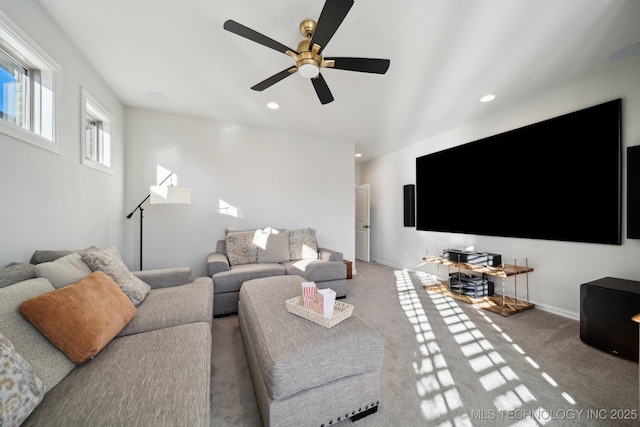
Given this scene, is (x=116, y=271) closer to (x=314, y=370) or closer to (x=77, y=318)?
(x=77, y=318)

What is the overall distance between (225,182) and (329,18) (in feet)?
9.73

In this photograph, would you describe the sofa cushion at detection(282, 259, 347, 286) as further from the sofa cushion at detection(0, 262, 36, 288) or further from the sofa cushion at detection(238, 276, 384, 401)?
the sofa cushion at detection(0, 262, 36, 288)

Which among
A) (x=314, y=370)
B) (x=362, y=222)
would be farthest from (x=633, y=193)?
(x=362, y=222)

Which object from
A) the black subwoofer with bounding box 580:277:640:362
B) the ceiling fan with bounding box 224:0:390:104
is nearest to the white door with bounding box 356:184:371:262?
the black subwoofer with bounding box 580:277:640:362

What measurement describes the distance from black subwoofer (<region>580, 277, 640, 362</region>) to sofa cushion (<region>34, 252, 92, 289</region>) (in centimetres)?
393

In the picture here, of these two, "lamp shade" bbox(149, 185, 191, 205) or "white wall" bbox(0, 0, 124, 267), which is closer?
"white wall" bbox(0, 0, 124, 267)

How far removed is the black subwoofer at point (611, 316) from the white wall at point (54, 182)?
4.40m

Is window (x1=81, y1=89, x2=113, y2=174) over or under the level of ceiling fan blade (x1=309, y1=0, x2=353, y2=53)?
under

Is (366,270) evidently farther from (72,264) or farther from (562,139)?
(72,264)

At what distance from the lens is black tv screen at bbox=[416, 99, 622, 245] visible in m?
2.40

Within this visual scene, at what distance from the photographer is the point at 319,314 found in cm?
148

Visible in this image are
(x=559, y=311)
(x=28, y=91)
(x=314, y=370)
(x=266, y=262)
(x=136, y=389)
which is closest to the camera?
(x=136, y=389)

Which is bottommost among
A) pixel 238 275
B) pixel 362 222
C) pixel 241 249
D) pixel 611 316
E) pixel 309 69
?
pixel 611 316

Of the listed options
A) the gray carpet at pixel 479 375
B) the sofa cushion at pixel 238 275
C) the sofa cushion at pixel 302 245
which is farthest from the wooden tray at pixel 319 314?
the sofa cushion at pixel 302 245
